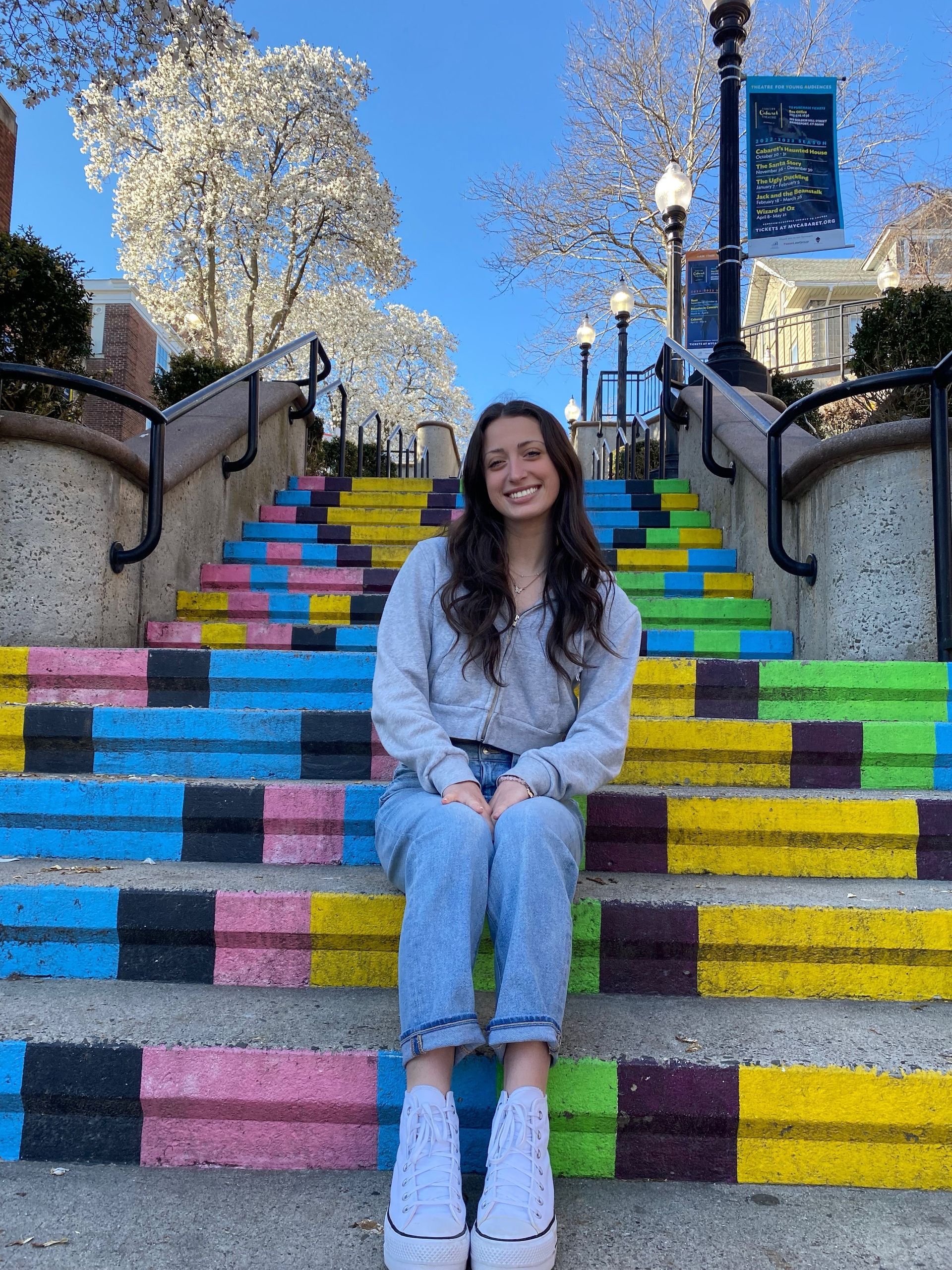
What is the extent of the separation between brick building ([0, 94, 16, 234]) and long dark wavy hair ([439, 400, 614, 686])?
34.5ft

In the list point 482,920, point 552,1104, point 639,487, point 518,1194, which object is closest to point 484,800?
point 482,920

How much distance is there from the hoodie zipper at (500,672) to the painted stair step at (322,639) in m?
1.29

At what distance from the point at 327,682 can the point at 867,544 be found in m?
1.84

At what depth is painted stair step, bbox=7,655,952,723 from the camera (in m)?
2.51

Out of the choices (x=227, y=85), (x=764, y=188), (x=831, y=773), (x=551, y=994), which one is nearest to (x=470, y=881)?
(x=551, y=994)

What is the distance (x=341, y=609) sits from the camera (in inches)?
140

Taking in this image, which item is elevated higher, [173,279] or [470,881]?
[173,279]

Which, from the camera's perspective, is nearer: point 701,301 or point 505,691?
point 505,691

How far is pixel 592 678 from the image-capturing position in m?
1.80

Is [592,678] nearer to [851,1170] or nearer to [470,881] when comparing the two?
[470,881]

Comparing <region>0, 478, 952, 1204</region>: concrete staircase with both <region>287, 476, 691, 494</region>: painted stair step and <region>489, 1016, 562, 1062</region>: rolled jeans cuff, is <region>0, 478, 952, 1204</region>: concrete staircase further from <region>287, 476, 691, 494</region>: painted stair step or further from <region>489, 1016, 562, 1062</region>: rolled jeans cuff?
<region>287, 476, 691, 494</region>: painted stair step

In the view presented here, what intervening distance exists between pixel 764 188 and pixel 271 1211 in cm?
656

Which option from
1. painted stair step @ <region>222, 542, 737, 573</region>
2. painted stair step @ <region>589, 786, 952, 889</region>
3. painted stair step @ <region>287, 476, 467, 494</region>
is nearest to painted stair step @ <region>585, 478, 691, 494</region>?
painted stair step @ <region>287, 476, 467, 494</region>

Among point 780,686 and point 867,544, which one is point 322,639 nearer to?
point 780,686
